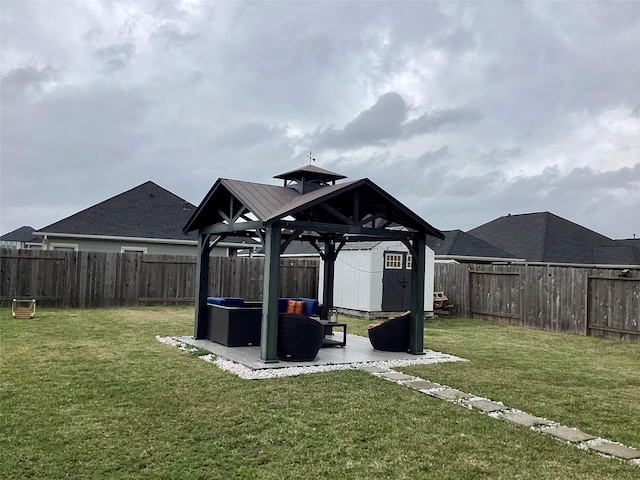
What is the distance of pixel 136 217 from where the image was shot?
19594 mm

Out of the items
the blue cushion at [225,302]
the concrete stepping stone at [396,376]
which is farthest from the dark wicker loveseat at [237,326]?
the concrete stepping stone at [396,376]

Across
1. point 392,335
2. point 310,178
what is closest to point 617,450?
point 392,335

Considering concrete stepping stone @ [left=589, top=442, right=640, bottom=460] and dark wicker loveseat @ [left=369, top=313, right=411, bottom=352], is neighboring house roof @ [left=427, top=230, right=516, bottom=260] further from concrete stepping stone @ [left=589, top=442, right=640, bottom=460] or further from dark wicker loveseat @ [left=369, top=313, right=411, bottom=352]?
concrete stepping stone @ [left=589, top=442, right=640, bottom=460]

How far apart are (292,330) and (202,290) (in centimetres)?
272

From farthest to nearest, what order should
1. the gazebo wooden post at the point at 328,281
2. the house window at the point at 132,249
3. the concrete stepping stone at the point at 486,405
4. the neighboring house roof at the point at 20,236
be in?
the neighboring house roof at the point at 20,236 → the house window at the point at 132,249 → the gazebo wooden post at the point at 328,281 → the concrete stepping stone at the point at 486,405

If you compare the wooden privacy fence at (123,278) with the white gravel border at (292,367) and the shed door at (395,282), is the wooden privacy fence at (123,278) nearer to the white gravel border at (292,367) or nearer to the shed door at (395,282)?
Answer: the shed door at (395,282)

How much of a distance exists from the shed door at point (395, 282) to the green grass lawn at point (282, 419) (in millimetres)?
6077

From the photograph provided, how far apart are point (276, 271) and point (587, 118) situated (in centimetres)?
1266

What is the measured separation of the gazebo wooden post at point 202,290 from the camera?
9.46 metres

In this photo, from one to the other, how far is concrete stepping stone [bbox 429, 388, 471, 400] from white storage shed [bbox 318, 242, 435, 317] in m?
8.28

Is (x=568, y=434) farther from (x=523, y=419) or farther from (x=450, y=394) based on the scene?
(x=450, y=394)

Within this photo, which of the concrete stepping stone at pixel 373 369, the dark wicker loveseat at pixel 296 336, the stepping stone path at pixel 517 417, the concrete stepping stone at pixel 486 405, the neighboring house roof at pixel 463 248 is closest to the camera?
the stepping stone path at pixel 517 417

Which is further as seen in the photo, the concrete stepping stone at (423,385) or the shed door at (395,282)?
the shed door at (395,282)

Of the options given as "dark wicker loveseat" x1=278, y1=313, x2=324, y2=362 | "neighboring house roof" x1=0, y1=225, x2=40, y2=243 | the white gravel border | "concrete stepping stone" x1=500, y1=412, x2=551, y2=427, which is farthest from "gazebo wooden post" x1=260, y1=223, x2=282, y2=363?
"neighboring house roof" x1=0, y1=225, x2=40, y2=243
